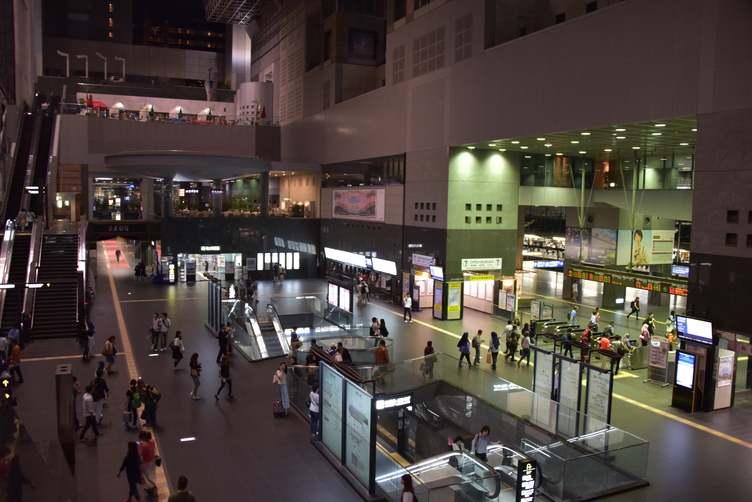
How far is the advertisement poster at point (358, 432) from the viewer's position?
385 inches

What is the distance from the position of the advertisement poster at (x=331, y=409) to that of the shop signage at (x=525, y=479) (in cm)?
349

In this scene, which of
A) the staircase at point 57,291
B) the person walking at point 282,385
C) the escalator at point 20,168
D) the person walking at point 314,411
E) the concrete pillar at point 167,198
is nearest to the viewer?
the person walking at point 314,411

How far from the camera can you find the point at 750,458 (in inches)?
460

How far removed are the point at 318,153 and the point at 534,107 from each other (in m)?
21.4

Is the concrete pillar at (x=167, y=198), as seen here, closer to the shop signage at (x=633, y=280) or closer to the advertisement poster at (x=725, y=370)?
the shop signage at (x=633, y=280)

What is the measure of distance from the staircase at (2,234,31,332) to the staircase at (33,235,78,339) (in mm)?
655

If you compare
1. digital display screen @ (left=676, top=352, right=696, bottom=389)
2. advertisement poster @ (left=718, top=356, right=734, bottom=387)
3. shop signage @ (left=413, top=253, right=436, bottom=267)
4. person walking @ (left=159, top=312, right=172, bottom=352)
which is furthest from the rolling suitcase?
shop signage @ (left=413, top=253, right=436, bottom=267)

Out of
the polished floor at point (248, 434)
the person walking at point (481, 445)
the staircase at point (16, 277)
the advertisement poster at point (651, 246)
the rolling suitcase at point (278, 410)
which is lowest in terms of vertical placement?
the polished floor at point (248, 434)

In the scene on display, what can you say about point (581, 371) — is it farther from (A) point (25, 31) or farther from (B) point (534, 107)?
(A) point (25, 31)

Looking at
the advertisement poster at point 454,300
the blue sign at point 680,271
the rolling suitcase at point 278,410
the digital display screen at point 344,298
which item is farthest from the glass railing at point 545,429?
the blue sign at point 680,271

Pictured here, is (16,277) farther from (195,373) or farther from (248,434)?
(248,434)

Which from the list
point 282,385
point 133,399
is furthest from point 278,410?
point 133,399

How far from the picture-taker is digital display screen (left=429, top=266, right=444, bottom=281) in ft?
84.7

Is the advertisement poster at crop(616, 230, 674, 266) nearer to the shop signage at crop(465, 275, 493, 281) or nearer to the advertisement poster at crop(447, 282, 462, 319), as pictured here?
the shop signage at crop(465, 275, 493, 281)
